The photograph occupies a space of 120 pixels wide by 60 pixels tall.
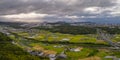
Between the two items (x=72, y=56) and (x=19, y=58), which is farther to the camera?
(x=72, y=56)

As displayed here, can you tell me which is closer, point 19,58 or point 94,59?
point 19,58

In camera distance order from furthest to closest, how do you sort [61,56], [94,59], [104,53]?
[104,53] → [61,56] → [94,59]

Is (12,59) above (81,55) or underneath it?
above

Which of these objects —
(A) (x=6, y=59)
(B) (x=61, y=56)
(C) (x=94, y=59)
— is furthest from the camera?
(B) (x=61, y=56)

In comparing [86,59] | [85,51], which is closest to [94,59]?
[86,59]

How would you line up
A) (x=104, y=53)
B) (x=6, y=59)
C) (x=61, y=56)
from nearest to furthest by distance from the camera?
(x=6, y=59)
(x=61, y=56)
(x=104, y=53)

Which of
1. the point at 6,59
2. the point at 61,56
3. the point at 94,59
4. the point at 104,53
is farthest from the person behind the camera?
the point at 104,53

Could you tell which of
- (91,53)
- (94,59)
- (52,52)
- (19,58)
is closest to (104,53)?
(91,53)

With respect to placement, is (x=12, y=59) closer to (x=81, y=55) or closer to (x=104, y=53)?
(x=81, y=55)

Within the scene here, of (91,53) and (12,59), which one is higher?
(12,59)

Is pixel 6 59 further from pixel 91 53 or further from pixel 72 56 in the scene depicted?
pixel 91 53
